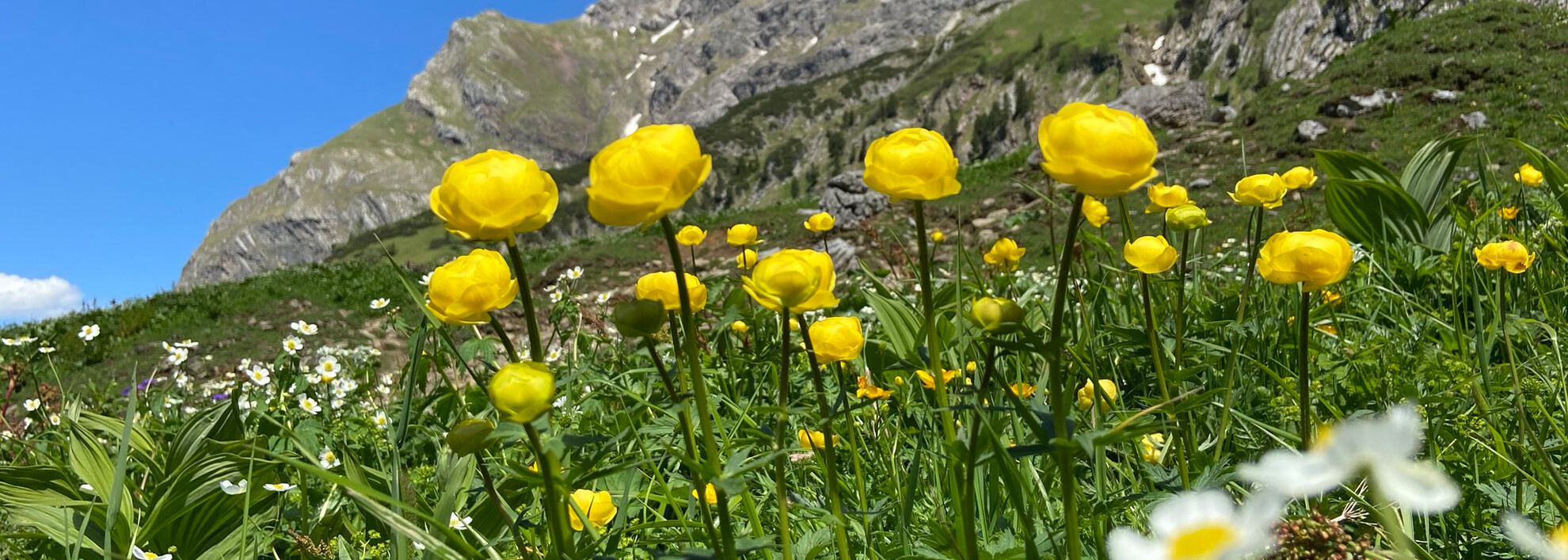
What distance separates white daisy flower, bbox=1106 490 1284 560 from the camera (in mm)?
323

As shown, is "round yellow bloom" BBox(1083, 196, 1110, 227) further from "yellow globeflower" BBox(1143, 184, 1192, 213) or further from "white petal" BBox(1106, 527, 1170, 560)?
"white petal" BBox(1106, 527, 1170, 560)

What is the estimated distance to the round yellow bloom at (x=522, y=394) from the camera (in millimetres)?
705

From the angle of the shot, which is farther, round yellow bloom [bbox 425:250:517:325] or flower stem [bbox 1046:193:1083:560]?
round yellow bloom [bbox 425:250:517:325]

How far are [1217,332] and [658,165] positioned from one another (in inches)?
75.5

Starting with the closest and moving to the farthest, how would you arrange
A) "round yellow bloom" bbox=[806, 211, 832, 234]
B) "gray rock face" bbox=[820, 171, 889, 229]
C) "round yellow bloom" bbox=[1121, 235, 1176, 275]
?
"round yellow bloom" bbox=[1121, 235, 1176, 275], "round yellow bloom" bbox=[806, 211, 832, 234], "gray rock face" bbox=[820, 171, 889, 229]

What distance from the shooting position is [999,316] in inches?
31.5

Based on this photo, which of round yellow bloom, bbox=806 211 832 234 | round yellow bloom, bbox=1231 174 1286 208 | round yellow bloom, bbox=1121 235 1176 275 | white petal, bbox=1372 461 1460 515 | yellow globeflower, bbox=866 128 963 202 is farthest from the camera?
round yellow bloom, bbox=806 211 832 234

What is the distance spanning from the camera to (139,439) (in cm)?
213

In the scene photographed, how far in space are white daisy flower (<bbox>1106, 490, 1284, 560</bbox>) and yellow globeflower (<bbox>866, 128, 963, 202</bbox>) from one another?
0.57 m

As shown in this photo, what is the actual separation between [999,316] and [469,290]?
64cm

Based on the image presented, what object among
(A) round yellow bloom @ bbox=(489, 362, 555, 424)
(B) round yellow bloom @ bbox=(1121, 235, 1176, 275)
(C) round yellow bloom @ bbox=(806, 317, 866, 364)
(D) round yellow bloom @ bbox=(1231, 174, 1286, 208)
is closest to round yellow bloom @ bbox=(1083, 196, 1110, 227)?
(D) round yellow bloom @ bbox=(1231, 174, 1286, 208)

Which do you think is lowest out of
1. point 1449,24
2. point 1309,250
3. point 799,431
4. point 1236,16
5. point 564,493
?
point 564,493

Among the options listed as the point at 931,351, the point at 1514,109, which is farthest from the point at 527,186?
the point at 1514,109

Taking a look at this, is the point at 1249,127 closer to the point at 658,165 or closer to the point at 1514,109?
the point at 1514,109
